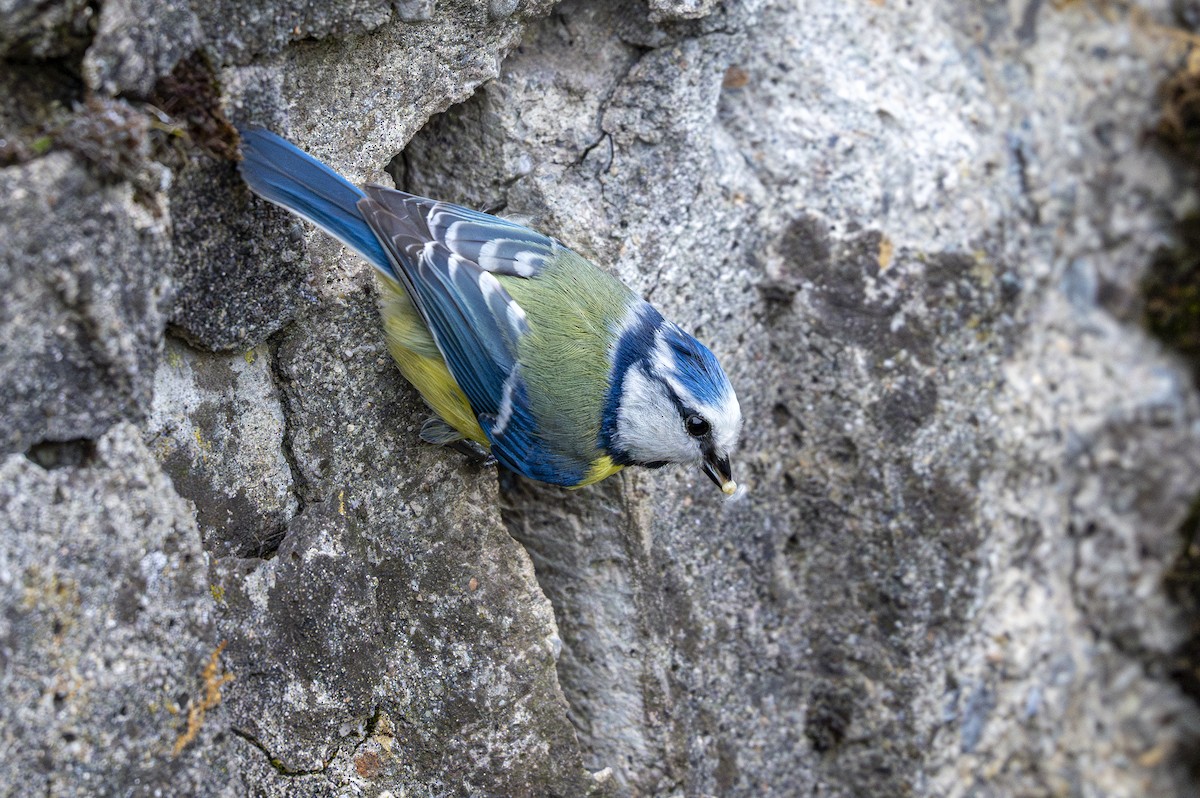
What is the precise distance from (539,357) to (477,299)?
207 mm

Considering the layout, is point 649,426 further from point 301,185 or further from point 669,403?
point 301,185

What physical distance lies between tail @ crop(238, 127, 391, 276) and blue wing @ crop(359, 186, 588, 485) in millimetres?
53

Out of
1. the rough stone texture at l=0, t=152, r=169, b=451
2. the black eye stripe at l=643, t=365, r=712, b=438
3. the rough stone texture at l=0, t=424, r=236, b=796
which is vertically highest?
the rough stone texture at l=0, t=152, r=169, b=451

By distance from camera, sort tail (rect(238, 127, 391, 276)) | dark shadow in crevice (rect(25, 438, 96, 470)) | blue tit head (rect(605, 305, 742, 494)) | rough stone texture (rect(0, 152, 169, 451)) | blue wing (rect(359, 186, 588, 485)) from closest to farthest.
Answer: rough stone texture (rect(0, 152, 169, 451)) < dark shadow in crevice (rect(25, 438, 96, 470)) < tail (rect(238, 127, 391, 276)) < blue wing (rect(359, 186, 588, 485)) < blue tit head (rect(605, 305, 742, 494))

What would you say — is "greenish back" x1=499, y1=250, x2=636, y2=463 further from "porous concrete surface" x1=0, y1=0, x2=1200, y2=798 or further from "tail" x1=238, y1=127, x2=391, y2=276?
"tail" x1=238, y1=127, x2=391, y2=276

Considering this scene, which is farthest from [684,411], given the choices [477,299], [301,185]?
[301,185]

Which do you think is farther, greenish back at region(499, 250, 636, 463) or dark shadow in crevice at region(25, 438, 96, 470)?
greenish back at region(499, 250, 636, 463)

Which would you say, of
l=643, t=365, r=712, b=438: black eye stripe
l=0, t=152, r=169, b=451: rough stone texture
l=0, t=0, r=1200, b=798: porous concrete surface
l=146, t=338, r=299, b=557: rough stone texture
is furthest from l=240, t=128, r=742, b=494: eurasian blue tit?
l=0, t=152, r=169, b=451: rough stone texture

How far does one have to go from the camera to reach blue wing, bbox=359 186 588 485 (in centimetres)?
259

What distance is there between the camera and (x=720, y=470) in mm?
2785

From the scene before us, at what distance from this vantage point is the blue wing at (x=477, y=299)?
259 cm

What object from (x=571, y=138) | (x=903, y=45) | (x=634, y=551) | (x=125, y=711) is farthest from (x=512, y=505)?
(x=903, y=45)

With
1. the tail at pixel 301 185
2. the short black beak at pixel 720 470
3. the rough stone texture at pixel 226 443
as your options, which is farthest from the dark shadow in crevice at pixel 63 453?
the short black beak at pixel 720 470

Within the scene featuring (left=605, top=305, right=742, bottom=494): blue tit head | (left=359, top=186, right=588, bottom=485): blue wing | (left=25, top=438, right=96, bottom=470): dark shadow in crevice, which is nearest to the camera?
(left=25, top=438, right=96, bottom=470): dark shadow in crevice
